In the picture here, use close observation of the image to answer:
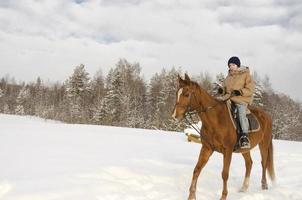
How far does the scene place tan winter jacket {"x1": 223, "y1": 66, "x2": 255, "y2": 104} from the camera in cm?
807

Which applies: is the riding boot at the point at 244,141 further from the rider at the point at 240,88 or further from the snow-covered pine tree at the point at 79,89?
the snow-covered pine tree at the point at 79,89

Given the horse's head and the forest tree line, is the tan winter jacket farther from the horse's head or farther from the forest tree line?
the forest tree line

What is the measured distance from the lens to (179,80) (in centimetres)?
695

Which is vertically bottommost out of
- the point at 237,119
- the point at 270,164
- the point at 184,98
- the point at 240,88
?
the point at 270,164

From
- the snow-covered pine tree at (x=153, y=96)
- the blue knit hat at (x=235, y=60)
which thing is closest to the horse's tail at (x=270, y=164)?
the blue knit hat at (x=235, y=60)

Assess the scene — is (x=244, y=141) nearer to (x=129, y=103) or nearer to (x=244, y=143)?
(x=244, y=143)

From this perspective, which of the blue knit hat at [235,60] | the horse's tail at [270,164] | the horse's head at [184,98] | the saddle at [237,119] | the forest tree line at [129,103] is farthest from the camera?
the forest tree line at [129,103]

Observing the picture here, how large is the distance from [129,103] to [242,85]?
45.3 meters

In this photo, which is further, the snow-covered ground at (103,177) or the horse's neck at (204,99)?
the horse's neck at (204,99)

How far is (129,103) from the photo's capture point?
174 ft

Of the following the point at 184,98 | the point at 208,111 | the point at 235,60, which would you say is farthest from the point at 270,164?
the point at 184,98

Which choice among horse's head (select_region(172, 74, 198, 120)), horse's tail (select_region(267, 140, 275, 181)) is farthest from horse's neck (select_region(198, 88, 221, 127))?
horse's tail (select_region(267, 140, 275, 181))

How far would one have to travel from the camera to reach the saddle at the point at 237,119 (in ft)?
25.6

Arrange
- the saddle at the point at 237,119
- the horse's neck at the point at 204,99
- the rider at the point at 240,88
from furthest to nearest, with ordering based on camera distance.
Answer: the rider at the point at 240,88 < the saddle at the point at 237,119 < the horse's neck at the point at 204,99
